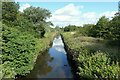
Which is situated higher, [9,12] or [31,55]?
[9,12]

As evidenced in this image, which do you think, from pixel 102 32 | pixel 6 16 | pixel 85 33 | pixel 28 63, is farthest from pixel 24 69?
pixel 85 33

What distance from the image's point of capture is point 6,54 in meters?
4.26

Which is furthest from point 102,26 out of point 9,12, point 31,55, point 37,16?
point 9,12

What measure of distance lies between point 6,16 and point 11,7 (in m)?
1.16

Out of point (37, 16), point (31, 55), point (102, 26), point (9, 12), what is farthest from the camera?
point (37, 16)

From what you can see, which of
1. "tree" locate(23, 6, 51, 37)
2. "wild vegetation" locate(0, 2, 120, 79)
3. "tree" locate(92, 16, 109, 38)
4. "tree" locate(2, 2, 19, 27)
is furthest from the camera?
"tree" locate(23, 6, 51, 37)

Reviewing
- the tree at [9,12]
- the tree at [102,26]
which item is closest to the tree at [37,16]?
the tree at [9,12]

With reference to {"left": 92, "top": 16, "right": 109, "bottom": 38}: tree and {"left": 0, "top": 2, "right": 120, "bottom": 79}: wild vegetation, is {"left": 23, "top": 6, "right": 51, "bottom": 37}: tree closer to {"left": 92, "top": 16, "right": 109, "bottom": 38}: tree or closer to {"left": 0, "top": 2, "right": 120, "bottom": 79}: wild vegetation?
{"left": 0, "top": 2, "right": 120, "bottom": 79}: wild vegetation

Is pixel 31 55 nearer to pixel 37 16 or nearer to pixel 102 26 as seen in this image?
pixel 37 16

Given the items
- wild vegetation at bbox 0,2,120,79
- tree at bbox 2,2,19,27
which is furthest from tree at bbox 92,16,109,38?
tree at bbox 2,2,19,27

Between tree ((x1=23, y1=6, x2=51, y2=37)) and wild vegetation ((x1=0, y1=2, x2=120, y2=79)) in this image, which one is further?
tree ((x1=23, y1=6, x2=51, y2=37))

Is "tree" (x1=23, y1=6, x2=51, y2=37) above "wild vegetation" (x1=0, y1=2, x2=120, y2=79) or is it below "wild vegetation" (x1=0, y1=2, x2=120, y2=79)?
above

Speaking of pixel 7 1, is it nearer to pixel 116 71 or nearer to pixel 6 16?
pixel 6 16

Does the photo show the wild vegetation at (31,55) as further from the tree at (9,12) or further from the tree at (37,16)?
the tree at (37,16)
